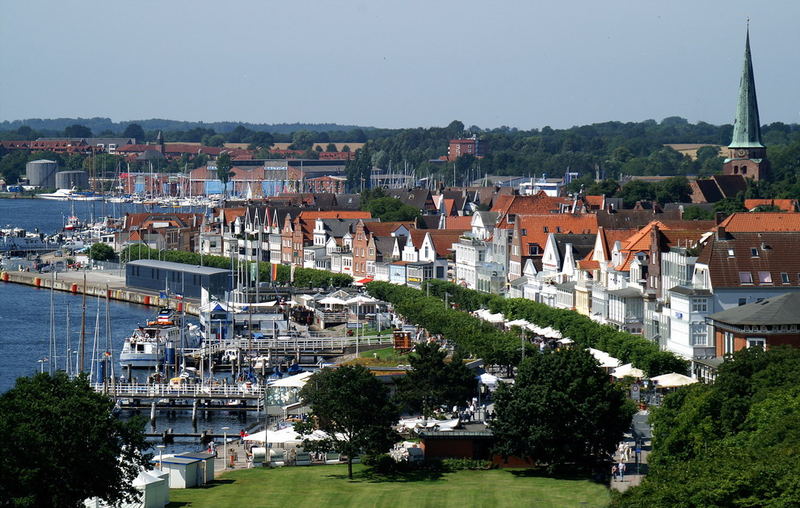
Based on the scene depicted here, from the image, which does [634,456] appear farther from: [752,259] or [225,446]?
[752,259]

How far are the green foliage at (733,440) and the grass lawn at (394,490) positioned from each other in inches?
96.5

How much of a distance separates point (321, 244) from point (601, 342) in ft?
159

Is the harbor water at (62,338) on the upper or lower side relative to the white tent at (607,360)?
lower

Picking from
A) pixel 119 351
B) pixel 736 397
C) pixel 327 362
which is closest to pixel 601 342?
pixel 327 362

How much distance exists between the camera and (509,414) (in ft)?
137

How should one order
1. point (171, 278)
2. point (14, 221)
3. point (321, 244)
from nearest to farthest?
point (171, 278)
point (321, 244)
point (14, 221)

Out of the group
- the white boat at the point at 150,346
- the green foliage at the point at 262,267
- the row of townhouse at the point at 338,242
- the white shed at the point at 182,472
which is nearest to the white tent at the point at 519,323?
the white boat at the point at 150,346

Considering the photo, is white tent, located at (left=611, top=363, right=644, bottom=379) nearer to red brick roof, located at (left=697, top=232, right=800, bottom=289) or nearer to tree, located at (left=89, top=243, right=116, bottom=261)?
red brick roof, located at (left=697, top=232, right=800, bottom=289)

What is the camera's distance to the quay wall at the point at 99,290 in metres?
91.0

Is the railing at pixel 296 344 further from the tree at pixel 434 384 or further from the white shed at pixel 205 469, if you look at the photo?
the white shed at pixel 205 469

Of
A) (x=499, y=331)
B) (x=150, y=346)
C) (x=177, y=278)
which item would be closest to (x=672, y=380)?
(x=499, y=331)

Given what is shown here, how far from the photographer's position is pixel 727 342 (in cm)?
5241

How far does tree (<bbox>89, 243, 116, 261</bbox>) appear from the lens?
119m

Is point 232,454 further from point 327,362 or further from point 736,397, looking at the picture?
point 327,362
